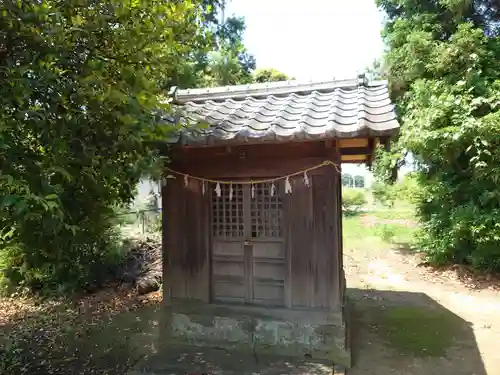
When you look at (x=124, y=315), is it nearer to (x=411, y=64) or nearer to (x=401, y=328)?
(x=401, y=328)

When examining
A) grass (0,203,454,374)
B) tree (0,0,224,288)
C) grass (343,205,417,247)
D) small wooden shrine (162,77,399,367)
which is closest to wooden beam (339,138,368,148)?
small wooden shrine (162,77,399,367)

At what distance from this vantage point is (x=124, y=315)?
26.7 feet

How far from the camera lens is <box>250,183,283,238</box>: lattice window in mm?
5641

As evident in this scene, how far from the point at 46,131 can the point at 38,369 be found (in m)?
4.03

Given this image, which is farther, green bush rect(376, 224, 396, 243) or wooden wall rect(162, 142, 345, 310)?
green bush rect(376, 224, 396, 243)

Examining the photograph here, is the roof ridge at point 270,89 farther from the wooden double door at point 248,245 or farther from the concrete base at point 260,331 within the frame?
the concrete base at point 260,331

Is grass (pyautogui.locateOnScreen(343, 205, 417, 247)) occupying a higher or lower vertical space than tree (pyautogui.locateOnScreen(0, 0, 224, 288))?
lower

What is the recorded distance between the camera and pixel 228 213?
583 centimetres

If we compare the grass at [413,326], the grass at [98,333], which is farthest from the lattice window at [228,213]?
the grass at [413,326]

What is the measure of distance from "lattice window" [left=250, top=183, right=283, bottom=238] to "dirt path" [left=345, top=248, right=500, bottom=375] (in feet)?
7.14

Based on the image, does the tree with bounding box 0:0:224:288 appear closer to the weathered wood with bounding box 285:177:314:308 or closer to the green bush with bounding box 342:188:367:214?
the weathered wood with bounding box 285:177:314:308

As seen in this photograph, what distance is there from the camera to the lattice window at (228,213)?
228 inches

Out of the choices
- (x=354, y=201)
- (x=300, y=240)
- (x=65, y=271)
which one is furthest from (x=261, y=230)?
(x=354, y=201)

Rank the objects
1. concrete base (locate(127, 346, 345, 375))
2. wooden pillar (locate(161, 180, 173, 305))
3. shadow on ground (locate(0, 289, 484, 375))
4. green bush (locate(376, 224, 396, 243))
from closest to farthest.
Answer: concrete base (locate(127, 346, 345, 375)) → shadow on ground (locate(0, 289, 484, 375)) → wooden pillar (locate(161, 180, 173, 305)) → green bush (locate(376, 224, 396, 243))
